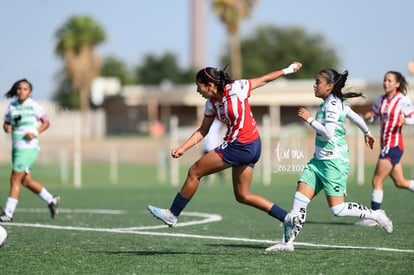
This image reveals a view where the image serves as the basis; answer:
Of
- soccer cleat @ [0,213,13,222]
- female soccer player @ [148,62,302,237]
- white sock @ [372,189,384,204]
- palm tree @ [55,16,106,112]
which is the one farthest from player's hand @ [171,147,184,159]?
palm tree @ [55,16,106,112]

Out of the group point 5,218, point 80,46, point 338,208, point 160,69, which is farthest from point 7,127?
point 160,69

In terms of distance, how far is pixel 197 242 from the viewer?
33.7 ft

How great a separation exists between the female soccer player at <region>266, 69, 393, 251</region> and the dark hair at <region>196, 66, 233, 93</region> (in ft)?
2.88

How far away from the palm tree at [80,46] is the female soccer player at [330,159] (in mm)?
58767

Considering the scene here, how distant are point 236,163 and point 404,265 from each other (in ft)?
6.80

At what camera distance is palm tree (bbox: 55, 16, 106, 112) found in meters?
66.8

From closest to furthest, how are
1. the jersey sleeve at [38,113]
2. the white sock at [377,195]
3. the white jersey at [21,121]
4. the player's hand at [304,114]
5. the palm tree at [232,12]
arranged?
the player's hand at [304,114], the white sock at [377,195], the white jersey at [21,121], the jersey sleeve at [38,113], the palm tree at [232,12]

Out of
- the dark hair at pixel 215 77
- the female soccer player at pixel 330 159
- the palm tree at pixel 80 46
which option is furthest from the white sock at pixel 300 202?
the palm tree at pixel 80 46

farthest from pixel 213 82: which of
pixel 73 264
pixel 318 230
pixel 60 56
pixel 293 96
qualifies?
pixel 60 56

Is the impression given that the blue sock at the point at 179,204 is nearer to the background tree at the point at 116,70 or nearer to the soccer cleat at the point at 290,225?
the soccer cleat at the point at 290,225

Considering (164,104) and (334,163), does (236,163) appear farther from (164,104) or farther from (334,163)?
(164,104)

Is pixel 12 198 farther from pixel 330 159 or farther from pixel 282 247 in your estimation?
pixel 330 159

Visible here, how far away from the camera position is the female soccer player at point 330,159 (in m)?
8.96

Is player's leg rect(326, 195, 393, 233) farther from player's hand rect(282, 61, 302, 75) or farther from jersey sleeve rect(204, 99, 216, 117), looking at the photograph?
jersey sleeve rect(204, 99, 216, 117)
